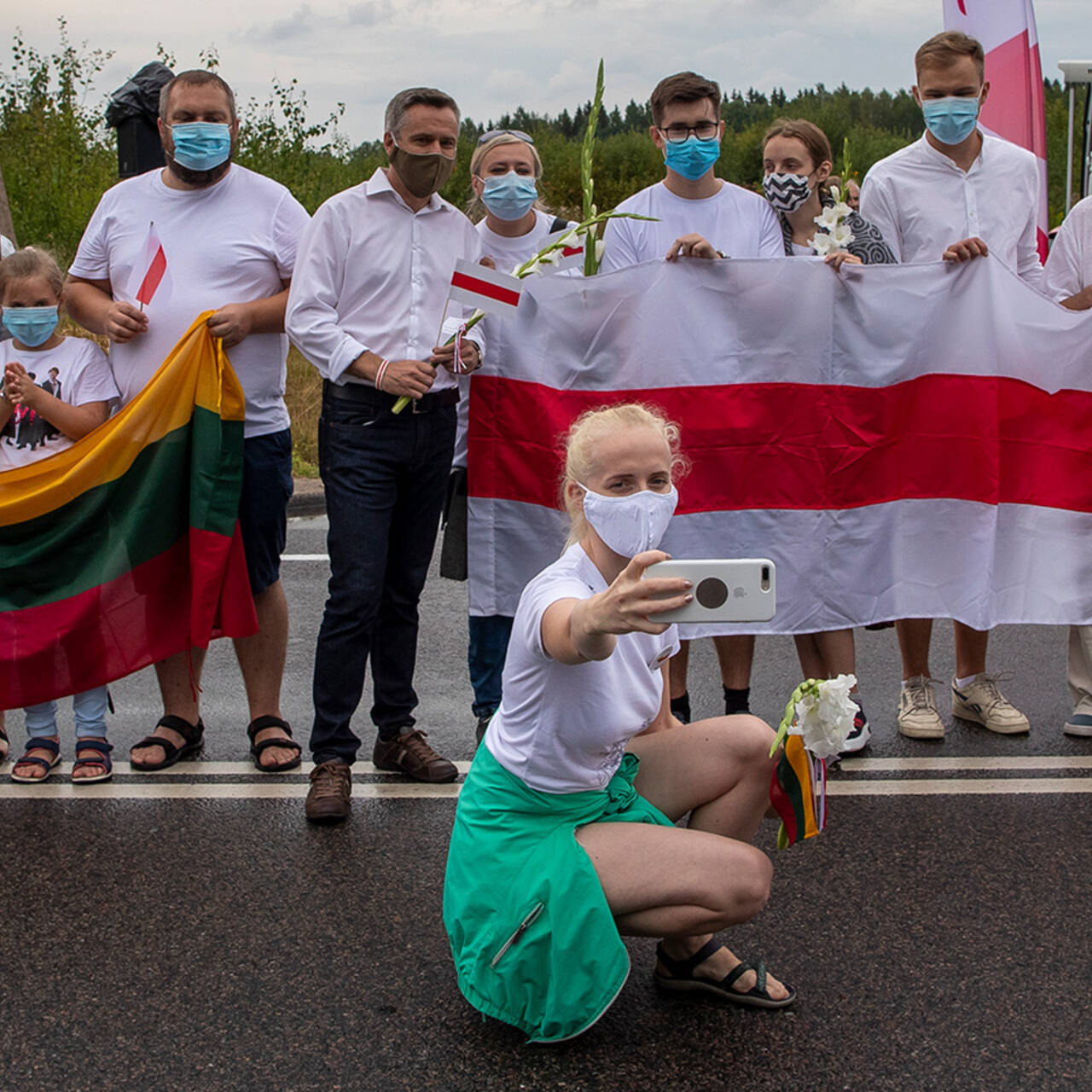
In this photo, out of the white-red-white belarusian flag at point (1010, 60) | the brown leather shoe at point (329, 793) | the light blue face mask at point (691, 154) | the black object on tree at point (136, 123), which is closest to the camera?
the brown leather shoe at point (329, 793)

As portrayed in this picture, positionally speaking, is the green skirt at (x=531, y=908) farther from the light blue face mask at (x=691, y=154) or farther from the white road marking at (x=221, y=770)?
the light blue face mask at (x=691, y=154)

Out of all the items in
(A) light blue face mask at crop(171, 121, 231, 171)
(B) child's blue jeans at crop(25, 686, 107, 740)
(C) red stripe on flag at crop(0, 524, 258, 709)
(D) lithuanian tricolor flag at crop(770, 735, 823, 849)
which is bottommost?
(B) child's blue jeans at crop(25, 686, 107, 740)

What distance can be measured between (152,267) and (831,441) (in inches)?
96.8

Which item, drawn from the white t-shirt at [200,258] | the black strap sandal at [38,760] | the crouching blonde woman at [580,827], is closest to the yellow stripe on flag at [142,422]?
the white t-shirt at [200,258]

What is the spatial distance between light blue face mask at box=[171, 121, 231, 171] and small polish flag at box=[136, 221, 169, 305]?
26cm

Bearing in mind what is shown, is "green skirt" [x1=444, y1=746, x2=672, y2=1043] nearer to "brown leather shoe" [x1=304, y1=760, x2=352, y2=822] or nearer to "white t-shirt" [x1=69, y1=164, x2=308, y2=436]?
"brown leather shoe" [x1=304, y1=760, x2=352, y2=822]

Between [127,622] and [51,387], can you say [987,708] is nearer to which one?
[127,622]

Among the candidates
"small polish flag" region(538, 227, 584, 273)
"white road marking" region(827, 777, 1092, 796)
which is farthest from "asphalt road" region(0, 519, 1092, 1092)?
"small polish flag" region(538, 227, 584, 273)

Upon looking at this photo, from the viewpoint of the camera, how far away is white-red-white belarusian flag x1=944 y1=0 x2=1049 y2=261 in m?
10.7

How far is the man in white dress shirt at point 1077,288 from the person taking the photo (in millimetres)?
5414

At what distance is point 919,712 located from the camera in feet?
17.9

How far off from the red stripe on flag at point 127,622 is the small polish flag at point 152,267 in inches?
33.1

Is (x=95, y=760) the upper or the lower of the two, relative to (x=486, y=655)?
lower

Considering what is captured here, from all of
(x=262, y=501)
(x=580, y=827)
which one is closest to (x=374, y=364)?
(x=262, y=501)
